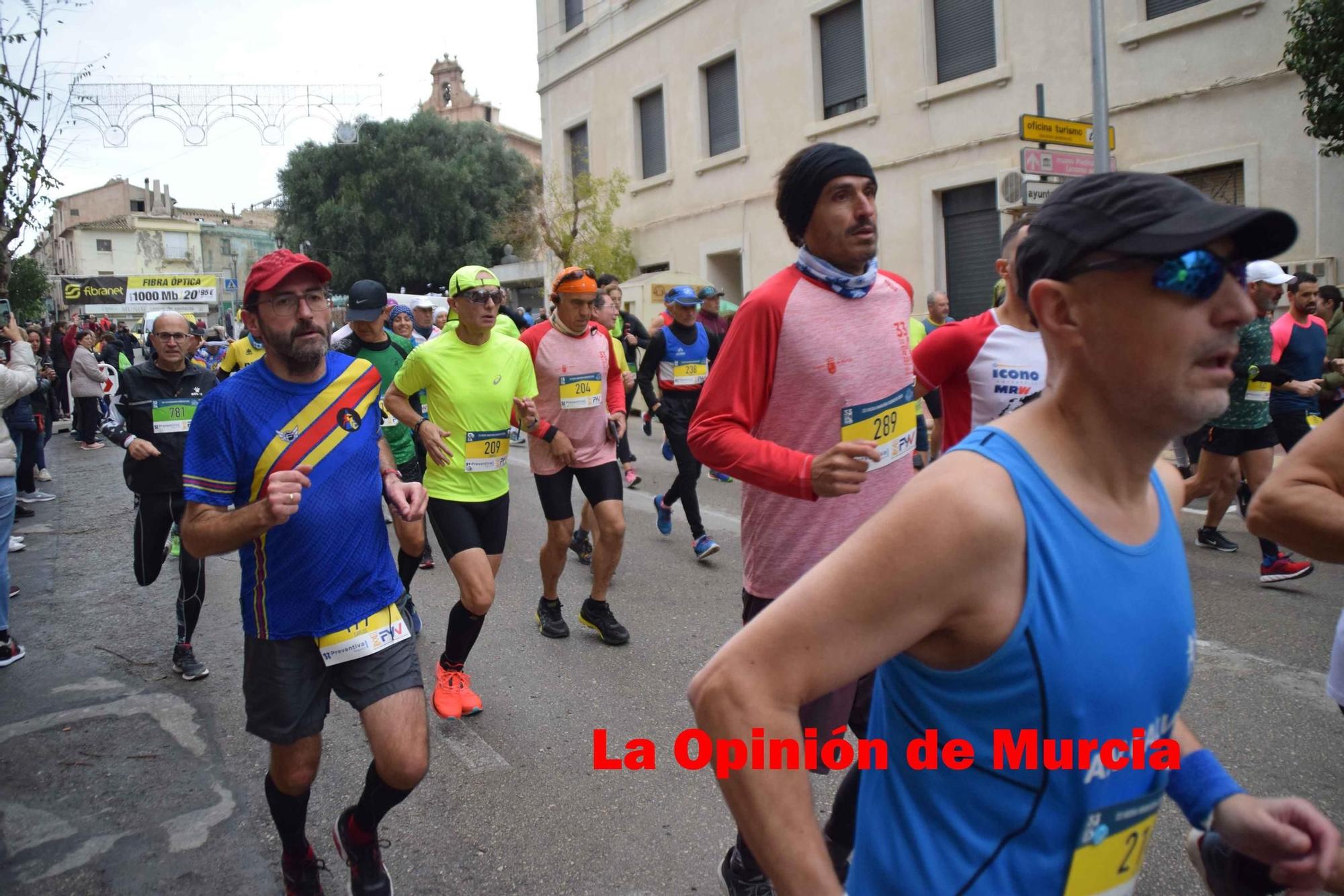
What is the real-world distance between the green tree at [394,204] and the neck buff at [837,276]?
35842 mm

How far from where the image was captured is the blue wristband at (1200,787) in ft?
5.05

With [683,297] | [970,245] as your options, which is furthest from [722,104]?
[683,297]

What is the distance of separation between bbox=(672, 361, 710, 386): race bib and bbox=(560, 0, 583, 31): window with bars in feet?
65.2

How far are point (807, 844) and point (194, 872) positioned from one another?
3024 millimetres

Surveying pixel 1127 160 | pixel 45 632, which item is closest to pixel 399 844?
→ pixel 45 632

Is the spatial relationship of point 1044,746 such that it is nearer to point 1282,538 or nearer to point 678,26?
point 1282,538

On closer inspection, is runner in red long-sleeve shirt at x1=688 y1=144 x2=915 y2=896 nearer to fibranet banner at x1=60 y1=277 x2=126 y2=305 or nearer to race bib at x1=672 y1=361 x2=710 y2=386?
race bib at x1=672 y1=361 x2=710 y2=386

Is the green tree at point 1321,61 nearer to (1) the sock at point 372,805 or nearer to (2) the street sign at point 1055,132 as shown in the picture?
(2) the street sign at point 1055,132

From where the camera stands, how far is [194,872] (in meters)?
3.49

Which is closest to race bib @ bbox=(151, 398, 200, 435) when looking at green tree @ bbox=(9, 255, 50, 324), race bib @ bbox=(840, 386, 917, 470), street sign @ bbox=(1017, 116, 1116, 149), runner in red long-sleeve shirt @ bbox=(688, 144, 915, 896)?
runner in red long-sleeve shirt @ bbox=(688, 144, 915, 896)

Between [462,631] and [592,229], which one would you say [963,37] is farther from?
[462,631]

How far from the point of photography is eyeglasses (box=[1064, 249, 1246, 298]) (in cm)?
124

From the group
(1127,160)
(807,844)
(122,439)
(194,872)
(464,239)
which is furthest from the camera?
(464,239)

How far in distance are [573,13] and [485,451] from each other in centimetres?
2449
